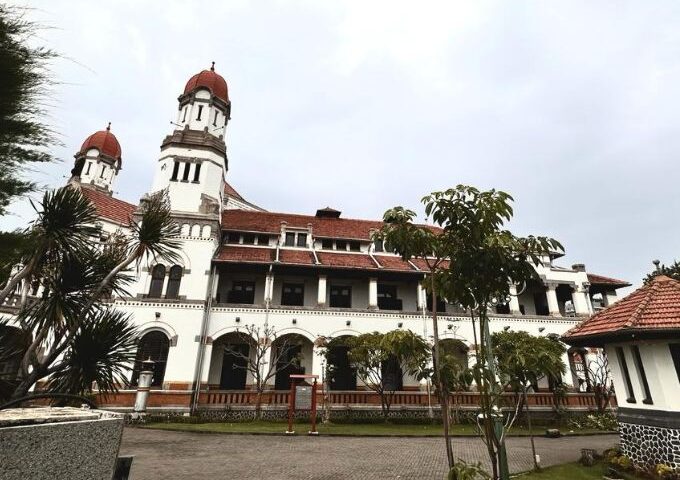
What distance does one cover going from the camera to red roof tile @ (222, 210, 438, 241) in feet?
80.4

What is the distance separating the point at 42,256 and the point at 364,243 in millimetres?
20365

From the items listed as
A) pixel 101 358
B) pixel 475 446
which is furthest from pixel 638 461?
pixel 101 358

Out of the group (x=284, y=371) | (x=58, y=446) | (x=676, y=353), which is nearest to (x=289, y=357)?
(x=284, y=371)

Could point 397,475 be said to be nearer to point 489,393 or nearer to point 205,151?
point 489,393

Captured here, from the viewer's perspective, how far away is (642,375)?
8750 mm

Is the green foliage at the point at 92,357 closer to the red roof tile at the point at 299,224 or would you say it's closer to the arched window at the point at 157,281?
the arched window at the point at 157,281

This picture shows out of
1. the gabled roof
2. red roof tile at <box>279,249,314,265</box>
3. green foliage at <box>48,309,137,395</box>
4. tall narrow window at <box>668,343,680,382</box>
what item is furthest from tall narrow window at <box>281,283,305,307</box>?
tall narrow window at <box>668,343,680,382</box>

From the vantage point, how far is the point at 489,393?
209 inches

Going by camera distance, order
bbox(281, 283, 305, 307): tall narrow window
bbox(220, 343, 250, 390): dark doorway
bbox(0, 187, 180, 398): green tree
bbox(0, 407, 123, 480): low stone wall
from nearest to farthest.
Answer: bbox(0, 407, 123, 480): low stone wall → bbox(0, 187, 180, 398): green tree → bbox(220, 343, 250, 390): dark doorway → bbox(281, 283, 305, 307): tall narrow window

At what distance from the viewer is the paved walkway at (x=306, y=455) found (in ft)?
27.6

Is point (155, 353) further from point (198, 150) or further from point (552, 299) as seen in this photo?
point (552, 299)

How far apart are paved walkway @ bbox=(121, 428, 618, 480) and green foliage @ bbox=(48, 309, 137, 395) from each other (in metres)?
4.09

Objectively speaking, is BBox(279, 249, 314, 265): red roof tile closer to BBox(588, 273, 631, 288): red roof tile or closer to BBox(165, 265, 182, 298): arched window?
BBox(165, 265, 182, 298): arched window

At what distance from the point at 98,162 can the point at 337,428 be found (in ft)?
110
